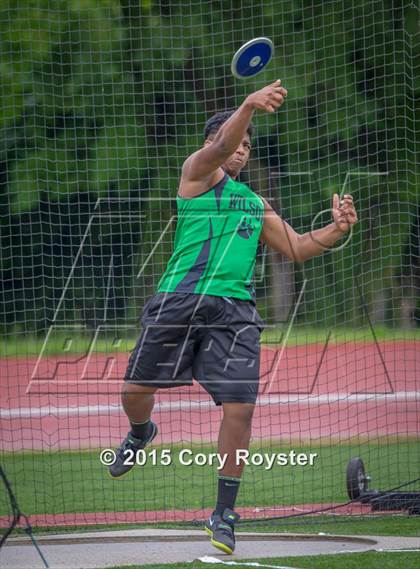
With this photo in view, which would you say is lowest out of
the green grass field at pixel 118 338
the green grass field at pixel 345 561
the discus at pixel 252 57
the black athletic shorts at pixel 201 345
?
the green grass field at pixel 345 561

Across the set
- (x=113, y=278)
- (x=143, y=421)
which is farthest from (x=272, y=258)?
(x=143, y=421)

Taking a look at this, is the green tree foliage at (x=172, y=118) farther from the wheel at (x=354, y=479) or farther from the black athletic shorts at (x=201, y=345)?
the black athletic shorts at (x=201, y=345)

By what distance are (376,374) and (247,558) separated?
785 centimetres

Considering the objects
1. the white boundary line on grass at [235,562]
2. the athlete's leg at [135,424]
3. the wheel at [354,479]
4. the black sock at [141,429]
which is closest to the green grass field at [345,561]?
the white boundary line on grass at [235,562]

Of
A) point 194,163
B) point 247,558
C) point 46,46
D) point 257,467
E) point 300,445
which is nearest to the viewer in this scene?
point 194,163

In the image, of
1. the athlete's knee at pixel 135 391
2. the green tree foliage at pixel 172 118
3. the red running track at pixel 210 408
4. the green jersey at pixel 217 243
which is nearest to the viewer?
the green jersey at pixel 217 243

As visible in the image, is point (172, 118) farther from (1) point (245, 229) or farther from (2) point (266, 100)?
(2) point (266, 100)

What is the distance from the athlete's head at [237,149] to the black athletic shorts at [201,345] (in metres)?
0.65

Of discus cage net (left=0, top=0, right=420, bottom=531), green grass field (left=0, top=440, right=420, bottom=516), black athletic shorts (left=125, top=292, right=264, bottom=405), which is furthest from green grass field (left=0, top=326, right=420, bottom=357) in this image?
black athletic shorts (left=125, top=292, right=264, bottom=405)

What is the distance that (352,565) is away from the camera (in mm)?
5359

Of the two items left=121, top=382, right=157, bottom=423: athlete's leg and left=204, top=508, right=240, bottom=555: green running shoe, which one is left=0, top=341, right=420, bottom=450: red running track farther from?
left=204, top=508, right=240, bottom=555: green running shoe

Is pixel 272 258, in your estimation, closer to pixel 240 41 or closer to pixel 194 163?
pixel 240 41

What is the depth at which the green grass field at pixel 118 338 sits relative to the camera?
12.8 meters

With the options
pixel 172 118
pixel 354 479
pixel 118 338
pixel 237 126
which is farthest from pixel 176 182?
pixel 237 126
